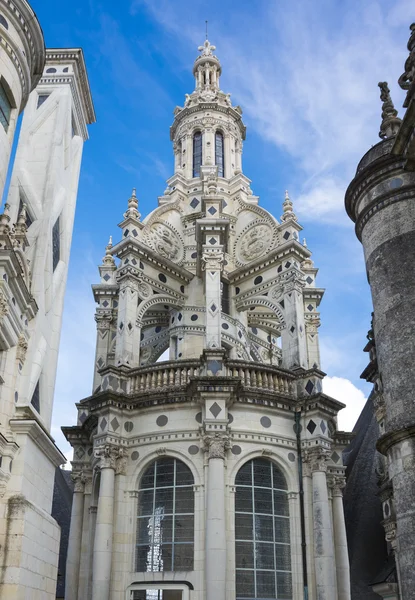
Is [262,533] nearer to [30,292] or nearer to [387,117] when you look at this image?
[30,292]

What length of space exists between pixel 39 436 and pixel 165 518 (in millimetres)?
7496

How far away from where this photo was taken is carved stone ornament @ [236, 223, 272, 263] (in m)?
28.7

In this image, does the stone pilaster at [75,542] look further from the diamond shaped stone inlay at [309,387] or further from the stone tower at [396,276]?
the stone tower at [396,276]

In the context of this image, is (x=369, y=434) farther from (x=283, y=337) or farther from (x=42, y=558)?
(x=42, y=558)

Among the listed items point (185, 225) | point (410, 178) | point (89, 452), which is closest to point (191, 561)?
point (89, 452)

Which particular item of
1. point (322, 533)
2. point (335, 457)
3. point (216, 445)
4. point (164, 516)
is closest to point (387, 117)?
point (216, 445)

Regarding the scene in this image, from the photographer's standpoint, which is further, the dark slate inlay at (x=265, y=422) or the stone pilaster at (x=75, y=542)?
the stone pilaster at (x=75, y=542)

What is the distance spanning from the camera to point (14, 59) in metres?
14.1

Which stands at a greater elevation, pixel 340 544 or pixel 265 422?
pixel 265 422

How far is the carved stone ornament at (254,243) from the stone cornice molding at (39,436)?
48.7ft

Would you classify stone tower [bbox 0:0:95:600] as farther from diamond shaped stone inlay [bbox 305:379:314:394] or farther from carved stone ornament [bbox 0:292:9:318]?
diamond shaped stone inlay [bbox 305:379:314:394]

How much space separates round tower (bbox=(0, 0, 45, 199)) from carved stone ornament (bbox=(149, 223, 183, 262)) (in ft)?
47.6

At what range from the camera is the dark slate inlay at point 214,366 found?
71.1 ft

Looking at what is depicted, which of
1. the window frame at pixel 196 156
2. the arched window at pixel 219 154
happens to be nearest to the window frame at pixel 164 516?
the arched window at pixel 219 154
